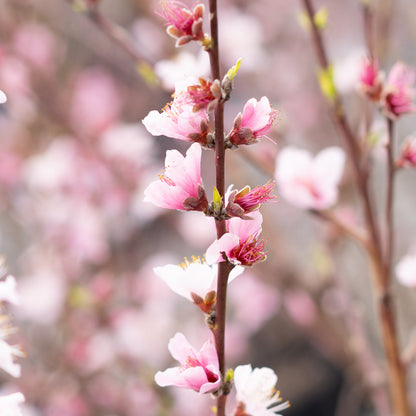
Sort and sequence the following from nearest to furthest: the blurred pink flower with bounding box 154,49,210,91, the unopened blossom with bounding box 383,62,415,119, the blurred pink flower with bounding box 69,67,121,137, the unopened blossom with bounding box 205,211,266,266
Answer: the unopened blossom with bounding box 205,211,266,266
the unopened blossom with bounding box 383,62,415,119
the blurred pink flower with bounding box 154,49,210,91
the blurred pink flower with bounding box 69,67,121,137

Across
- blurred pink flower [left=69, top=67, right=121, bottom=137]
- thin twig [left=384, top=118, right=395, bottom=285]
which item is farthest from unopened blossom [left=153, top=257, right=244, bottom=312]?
blurred pink flower [left=69, top=67, right=121, bottom=137]

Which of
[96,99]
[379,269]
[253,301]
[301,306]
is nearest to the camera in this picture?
[379,269]

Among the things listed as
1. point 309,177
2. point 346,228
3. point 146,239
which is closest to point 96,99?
point 146,239

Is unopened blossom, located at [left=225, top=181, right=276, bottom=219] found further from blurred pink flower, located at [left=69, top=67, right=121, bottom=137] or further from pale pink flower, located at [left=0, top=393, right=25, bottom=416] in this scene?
blurred pink flower, located at [left=69, top=67, right=121, bottom=137]

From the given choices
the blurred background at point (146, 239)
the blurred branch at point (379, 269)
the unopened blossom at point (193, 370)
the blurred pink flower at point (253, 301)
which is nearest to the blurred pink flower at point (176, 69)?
the blurred background at point (146, 239)

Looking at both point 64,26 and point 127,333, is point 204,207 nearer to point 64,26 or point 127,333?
point 127,333

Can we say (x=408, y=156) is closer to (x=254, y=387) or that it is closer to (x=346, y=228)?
(x=346, y=228)

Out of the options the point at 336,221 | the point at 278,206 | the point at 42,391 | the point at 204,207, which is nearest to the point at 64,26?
the point at 278,206
